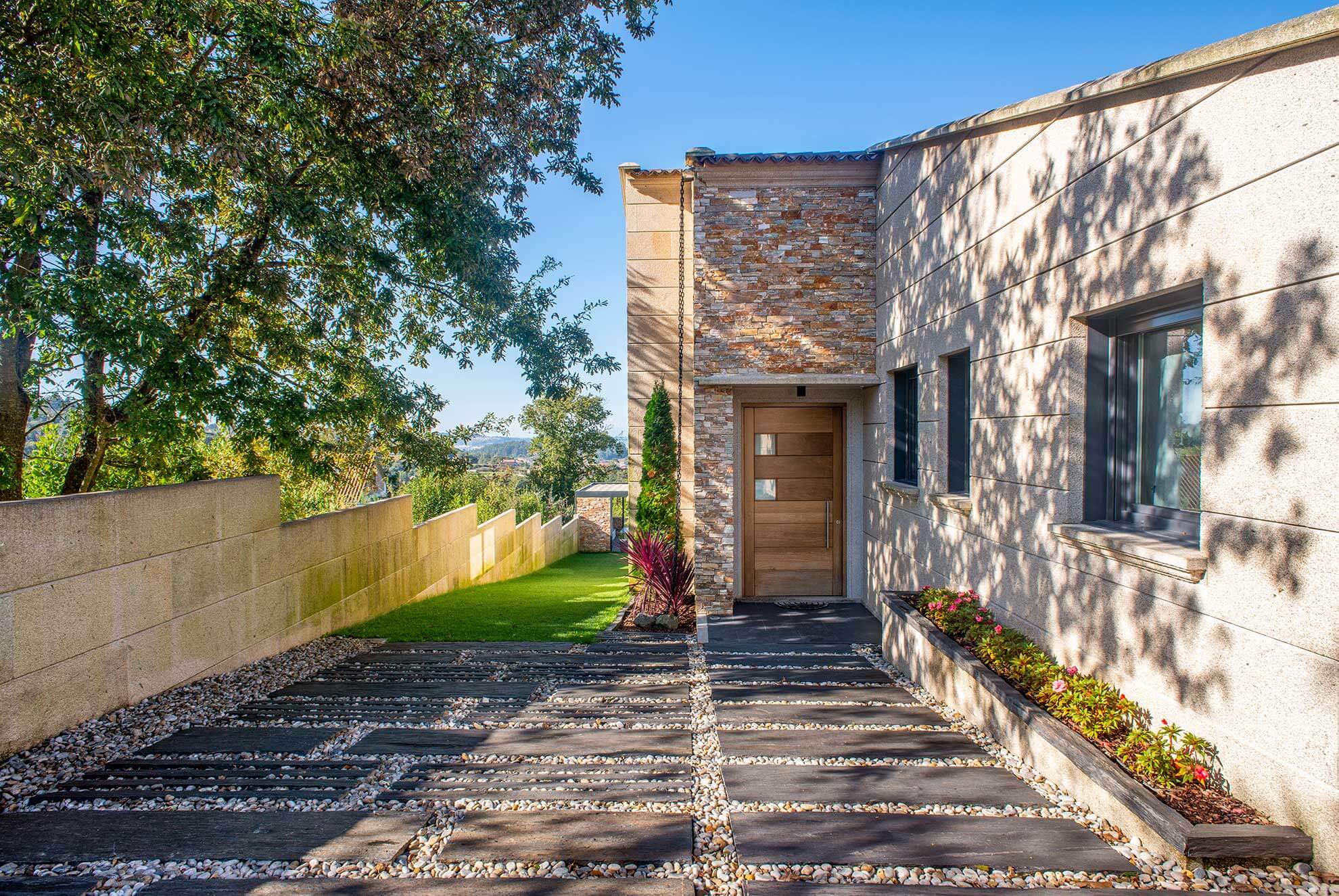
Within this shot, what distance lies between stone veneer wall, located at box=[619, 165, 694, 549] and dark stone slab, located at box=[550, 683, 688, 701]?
431cm

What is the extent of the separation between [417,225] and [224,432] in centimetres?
264

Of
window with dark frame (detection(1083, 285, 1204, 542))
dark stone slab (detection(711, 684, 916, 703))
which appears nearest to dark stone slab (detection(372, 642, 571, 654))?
dark stone slab (detection(711, 684, 916, 703))

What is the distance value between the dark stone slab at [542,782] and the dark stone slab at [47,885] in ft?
3.67

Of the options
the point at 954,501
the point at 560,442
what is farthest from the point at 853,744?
the point at 560,442

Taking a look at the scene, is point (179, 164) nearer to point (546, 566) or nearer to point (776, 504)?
point (776, 504)

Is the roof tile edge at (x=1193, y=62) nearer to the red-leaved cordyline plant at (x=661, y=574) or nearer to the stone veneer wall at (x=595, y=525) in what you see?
the red-leaved cordyline plant at (x=661, y=574)

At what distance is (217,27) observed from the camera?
4793 millimetres

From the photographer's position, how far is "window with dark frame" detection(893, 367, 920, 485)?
293 inches

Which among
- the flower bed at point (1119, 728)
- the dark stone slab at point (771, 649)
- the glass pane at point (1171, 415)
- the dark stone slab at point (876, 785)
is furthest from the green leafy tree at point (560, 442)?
the dark stone slab at point (876, 785)

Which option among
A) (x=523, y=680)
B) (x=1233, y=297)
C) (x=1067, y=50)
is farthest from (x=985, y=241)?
(x=1067, y=50)

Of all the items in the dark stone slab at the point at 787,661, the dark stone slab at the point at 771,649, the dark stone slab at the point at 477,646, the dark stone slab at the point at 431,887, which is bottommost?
the dark stone slab at the point at 477,646

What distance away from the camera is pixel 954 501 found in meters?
5.98

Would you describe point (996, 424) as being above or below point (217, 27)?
below

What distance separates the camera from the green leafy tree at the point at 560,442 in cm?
3112
